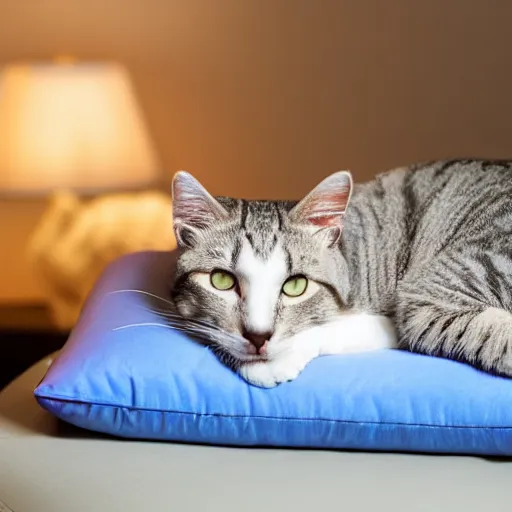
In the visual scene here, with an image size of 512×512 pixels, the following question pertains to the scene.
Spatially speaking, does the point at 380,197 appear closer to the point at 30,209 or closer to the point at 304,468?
the point at 304,468

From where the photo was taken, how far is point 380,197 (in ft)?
4.81

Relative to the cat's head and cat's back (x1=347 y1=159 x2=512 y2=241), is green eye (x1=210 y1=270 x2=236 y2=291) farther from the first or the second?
cat's back (x1=347 y1=159 x2=512 y2=241)

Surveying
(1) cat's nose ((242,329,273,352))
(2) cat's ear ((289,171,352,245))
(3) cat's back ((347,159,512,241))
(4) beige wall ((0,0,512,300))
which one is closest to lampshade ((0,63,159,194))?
(4) beige wall ((0,0,512,300))

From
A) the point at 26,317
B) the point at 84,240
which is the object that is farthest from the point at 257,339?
the point at 26,317

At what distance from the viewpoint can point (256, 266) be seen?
118 centimetres

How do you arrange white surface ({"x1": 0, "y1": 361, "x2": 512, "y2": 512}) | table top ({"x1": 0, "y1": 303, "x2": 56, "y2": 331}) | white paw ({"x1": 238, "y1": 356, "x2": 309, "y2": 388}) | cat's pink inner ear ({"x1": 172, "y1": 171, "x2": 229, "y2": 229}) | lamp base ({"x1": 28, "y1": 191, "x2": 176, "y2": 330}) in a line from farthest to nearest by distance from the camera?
1. table top ({"x1": 0, "y1": 303, "x2": 56, "y2": 331})
2. lamp base ({"x1": 28, "y1": 191, "x2": 176, "y2": 330})
3. cat's pink inner ear ({"x1": 172, "y1": 171, "x2": 229, "y2": 229})
4. white paw ({"x1": 238, "y1": 356, "x2": 309, "y2": 388})
5. white surface ({"x1": 0, "y1": 361, "x2": 512, "y2": 512})

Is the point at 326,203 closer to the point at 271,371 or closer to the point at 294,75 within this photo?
the point at 271,371

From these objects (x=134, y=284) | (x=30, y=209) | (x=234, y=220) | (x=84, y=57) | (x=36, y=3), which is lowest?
(x=30, y=209)

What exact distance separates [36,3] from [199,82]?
557 millimetres

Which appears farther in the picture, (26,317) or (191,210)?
(26,317)

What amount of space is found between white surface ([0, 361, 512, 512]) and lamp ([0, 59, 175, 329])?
1.03m

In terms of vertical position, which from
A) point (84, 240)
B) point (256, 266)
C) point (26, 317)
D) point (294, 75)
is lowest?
point (26, 317)

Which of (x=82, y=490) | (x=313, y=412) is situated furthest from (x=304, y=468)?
(x=82, y=490)

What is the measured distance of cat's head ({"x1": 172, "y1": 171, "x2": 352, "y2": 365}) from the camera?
116 cm
